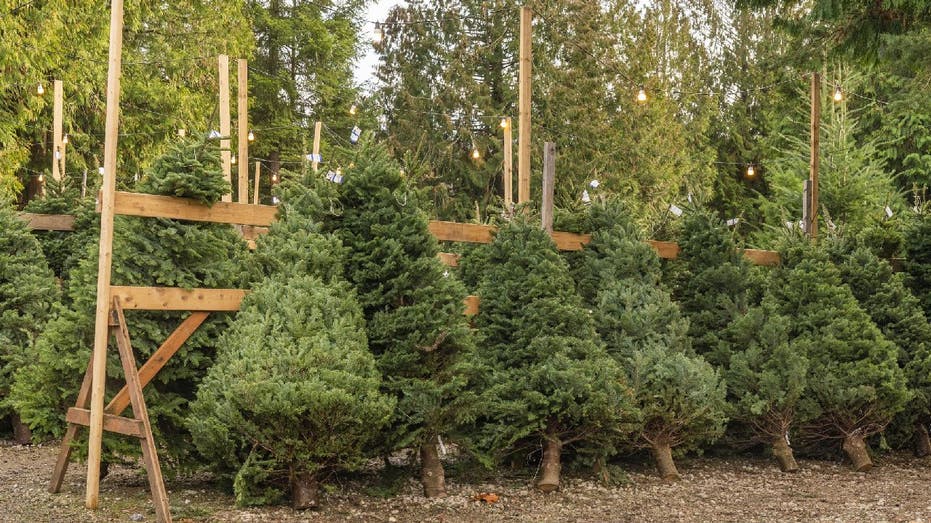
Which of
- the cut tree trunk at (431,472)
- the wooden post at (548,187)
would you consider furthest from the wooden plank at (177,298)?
the wooden post at (548,187)

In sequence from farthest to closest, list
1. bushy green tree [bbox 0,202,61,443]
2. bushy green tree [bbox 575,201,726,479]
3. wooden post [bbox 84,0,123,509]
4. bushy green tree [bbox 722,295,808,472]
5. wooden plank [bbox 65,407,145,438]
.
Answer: bushy green tree [bbox 722,295,808,472] → bushy green tree [bbox 0,202,61,443] → bushy green tree [bbox 575,201,726,479] → wooden post [bbox 84,0,123,509] → wooden plank [bbox 65,407,145,438]

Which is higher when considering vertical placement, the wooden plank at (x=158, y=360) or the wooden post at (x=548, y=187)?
the wooden post at (x=548, y=187)

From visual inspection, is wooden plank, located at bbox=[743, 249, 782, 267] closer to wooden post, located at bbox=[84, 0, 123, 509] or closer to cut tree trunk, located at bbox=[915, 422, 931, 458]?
cut tree trunk, located at bbox=[915, 422, 931, 458]

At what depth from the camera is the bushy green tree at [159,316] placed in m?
6.14

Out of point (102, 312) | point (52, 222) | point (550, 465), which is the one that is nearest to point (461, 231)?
point (550, 465)

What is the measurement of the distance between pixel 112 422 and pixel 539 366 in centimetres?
279

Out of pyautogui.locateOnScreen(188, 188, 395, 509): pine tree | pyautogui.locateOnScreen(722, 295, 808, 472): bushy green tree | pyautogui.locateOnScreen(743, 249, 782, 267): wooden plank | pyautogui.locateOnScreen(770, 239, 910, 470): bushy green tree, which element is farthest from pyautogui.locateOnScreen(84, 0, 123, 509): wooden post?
pyautogui.locateOnScreen(743, 249, 782, 267): wooden plank

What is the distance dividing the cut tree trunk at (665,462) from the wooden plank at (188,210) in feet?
11.0

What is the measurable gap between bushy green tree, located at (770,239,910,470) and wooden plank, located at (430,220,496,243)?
286cm

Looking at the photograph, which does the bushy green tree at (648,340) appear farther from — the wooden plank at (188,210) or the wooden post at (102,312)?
the wooden post at (102,312)

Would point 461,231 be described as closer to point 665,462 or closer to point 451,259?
point 451,259

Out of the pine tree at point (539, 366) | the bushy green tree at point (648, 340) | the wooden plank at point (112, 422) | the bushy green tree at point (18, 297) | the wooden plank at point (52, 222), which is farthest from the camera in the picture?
the wooden plank at point (52, 222)

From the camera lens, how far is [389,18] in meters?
24.6

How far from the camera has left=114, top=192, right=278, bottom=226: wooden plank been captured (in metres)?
5.87
